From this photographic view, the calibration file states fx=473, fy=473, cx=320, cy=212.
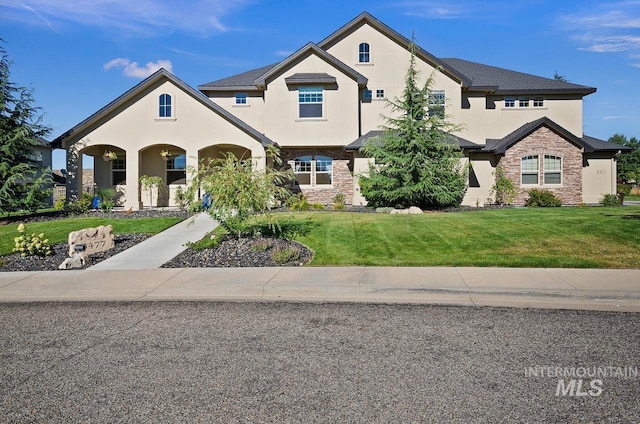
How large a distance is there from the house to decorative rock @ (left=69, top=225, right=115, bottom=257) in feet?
31.7

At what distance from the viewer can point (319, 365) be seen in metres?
5.31

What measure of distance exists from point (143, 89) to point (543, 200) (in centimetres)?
2064

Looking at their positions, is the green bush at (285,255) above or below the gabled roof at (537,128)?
below

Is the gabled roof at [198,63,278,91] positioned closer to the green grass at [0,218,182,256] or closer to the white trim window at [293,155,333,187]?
the white trim window at [293,155,333,187]

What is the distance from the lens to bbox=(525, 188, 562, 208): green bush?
78.9 feet

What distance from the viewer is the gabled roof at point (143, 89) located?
22.3m

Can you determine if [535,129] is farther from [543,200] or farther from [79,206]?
[79,206]

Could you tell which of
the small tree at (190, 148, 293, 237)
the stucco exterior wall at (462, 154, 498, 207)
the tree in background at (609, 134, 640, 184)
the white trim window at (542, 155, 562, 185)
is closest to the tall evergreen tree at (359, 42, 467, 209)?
the stucco exterior wall at (462, 154, 498, 207)

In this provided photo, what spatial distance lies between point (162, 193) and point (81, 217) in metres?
5.08

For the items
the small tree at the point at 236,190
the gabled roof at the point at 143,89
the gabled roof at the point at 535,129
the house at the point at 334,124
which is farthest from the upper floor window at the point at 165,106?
the gabled roof at the point at 535,129

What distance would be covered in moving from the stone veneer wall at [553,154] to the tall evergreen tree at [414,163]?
4.66 m

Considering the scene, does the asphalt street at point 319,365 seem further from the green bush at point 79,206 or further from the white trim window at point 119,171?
the white trim window at point 119,171

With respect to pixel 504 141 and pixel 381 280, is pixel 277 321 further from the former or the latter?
pixel 504 141

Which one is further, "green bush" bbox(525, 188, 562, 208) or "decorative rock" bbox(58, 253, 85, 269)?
"green bush" bbox(525, 188, 562, 208)
